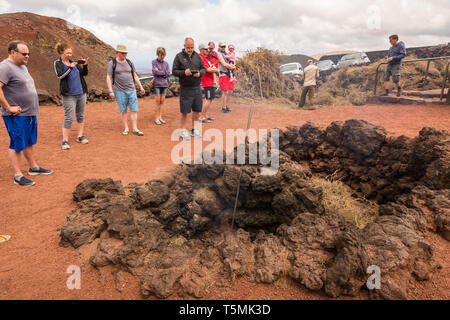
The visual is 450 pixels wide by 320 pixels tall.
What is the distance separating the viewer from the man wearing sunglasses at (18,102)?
339cm

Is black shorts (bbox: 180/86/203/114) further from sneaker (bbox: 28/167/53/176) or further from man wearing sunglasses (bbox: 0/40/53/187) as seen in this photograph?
sneaker (bbox: 28/167/53/176)

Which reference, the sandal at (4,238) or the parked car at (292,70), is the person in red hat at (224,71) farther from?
the parked car at (292,70)

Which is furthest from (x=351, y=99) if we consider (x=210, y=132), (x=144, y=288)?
(x=144, y=288)

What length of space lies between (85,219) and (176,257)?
1152mm

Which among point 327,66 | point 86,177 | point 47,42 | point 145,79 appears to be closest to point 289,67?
point 327,66

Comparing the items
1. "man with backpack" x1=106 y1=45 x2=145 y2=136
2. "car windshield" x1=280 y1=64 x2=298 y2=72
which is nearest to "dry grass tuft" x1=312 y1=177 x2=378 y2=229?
"man with backpack" x1=106 y1=45 x2=145 y2=136

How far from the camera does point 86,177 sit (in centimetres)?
402

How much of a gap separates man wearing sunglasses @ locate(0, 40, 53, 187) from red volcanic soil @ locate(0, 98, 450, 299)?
563 mm

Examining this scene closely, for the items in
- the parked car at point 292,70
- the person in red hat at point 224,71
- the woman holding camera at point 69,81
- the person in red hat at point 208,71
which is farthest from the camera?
the parked car at point 292,70

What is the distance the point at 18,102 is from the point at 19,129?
0.37 meters

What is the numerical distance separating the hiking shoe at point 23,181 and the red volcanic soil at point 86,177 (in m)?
0.08

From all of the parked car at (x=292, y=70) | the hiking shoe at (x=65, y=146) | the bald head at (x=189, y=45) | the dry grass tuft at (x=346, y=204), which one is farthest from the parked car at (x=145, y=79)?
the dry grass tuft at (x=346, y=204)

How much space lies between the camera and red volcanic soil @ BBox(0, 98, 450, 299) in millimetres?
2197

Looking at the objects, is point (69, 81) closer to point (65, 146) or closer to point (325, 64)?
point (65, 146)
